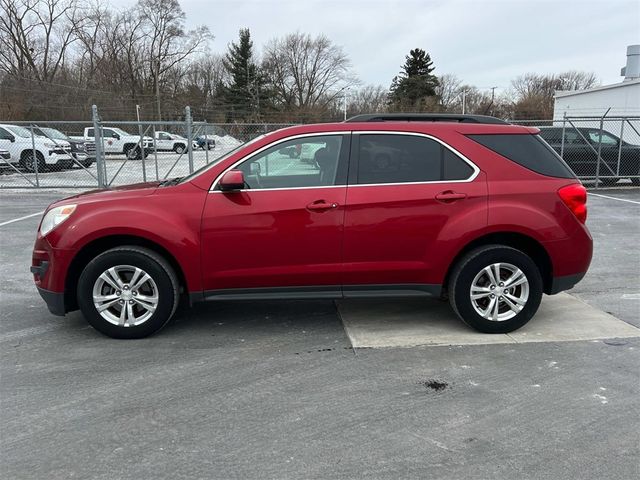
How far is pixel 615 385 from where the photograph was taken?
3.51 metres

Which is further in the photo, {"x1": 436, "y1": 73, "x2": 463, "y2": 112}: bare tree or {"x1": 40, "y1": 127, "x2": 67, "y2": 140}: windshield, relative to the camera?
{"x1": 436, "y1": 73, "x2": 463, "y2": 112}: bare tree

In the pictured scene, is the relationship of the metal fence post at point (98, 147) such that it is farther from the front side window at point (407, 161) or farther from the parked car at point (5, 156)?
the front side window at point (407, 161)

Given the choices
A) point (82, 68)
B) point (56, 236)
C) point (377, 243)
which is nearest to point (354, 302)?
point (377, 243)

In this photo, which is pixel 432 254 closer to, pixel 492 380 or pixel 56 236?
pixel 492 380

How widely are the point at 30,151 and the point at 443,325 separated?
57.0ft

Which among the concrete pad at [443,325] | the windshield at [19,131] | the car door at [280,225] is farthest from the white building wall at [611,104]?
the windshield at [19,131]

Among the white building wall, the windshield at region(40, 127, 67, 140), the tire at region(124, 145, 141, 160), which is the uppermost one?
the white building wall

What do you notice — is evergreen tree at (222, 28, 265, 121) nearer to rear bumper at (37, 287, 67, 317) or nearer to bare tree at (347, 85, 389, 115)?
bare tree at (347, 85, 389, 115)

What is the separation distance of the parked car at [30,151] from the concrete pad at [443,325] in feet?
51.0

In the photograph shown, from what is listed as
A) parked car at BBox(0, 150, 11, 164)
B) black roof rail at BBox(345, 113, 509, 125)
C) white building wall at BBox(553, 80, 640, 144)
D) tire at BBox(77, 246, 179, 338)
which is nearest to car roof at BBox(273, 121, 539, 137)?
black roof rail at BBox(345, 113, 509, 125)

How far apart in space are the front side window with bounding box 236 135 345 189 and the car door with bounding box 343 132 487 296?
7.2 inches

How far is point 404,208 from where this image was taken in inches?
165

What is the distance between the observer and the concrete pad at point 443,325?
4309 mm

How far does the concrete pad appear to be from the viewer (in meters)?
4.31
